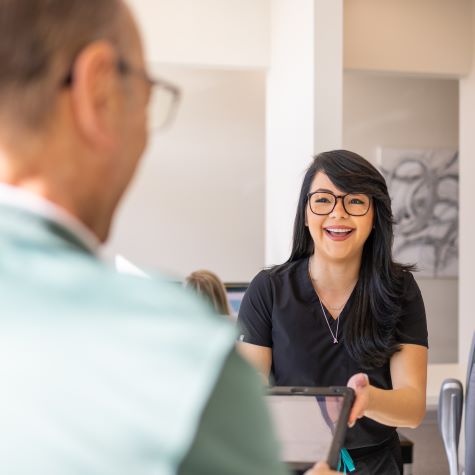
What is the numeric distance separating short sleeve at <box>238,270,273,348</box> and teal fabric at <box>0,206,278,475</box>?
1.51 metres

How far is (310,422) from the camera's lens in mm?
1317

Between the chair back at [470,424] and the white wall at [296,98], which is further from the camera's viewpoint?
the white wall at [296,98]

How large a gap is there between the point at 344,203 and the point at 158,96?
1.37m

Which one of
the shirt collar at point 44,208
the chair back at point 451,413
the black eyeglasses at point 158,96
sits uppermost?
the black eyeglasses at point 158,96

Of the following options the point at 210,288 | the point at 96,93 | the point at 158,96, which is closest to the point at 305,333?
the point at 158,96

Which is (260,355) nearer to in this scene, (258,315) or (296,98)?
(258,315)

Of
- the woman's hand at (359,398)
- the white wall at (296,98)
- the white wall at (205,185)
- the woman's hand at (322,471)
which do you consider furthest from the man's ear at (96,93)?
the white wall at (205,185)

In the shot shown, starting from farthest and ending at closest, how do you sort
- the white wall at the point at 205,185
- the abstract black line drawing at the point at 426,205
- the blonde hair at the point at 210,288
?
the abstract black line drawing at the point at 426,205
the white wall at the point at 205,185
the blonde hair at the point at 210,288

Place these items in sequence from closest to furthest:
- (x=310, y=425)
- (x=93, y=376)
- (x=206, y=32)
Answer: (x=93, y=376), (x=310, y=425), (x=206, y=32)

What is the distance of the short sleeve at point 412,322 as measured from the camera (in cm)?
197

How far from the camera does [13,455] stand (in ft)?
1.62

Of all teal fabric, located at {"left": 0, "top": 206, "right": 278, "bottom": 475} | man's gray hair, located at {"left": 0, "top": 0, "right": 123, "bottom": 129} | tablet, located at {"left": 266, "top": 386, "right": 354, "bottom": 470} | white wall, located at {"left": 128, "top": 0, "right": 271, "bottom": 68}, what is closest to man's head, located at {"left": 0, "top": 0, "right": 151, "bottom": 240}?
man's gray hair, located at {"left": 0, "top": 0, "right": 123, "bottom": 129}

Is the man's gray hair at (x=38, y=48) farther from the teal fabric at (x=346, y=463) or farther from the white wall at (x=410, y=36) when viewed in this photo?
the white wall at (x=410, y=36)

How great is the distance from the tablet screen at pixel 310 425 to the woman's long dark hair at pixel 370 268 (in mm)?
544
